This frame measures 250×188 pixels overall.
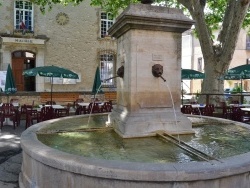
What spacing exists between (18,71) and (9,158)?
16.7 m

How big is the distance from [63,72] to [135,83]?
792cm

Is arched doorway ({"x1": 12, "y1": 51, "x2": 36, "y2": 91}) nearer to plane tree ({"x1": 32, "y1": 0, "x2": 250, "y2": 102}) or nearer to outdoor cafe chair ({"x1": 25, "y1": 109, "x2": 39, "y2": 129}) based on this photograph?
plane tree ({"x1": 32, "y1": 0, "x2": 250, "y2": 102})

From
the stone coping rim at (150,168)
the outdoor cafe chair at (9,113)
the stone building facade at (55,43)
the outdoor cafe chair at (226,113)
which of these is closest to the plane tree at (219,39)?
the outdoor cafe chair at (226,113)

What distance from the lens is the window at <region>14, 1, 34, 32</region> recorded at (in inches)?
818

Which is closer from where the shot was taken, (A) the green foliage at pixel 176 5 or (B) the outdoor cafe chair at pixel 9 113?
(B) the outdoor cafe chair at pixel 9 113

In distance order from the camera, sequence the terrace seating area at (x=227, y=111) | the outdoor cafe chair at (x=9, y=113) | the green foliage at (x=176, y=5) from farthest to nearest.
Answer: the green foliage at (x=176, y=5) → the terrace seating area at (x=227, y=111) → the outdoor cafe chair at (x=9, y=113)

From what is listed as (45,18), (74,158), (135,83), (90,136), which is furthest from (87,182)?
(45,18)

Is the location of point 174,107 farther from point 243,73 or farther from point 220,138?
point 243,73

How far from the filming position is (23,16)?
2109 centimetres

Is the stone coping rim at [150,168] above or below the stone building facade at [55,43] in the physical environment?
below

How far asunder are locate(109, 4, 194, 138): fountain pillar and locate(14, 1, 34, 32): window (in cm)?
1704

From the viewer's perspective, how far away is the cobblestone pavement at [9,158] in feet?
15.5

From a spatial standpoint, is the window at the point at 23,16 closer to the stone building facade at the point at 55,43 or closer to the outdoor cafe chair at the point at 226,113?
the stone building facade at the point at 55,43

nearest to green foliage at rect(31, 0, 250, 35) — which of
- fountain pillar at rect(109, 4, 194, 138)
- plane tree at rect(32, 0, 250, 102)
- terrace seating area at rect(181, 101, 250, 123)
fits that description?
plane tree at rect(32, 0, 250, 102)
